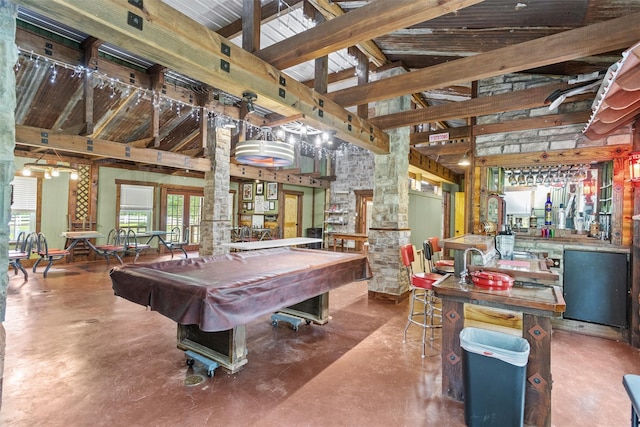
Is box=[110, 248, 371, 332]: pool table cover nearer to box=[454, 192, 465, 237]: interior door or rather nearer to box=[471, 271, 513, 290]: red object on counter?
box=[471, 271, 513, 290]: red object on counter

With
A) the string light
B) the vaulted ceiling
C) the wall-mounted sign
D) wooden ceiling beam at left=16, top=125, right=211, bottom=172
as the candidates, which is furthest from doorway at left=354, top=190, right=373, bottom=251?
the wall-mounted sign

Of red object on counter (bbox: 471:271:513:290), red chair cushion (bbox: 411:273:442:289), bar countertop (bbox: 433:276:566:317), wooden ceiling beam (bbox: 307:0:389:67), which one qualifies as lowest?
red chair cushion (bbox: 411:273:442:289)

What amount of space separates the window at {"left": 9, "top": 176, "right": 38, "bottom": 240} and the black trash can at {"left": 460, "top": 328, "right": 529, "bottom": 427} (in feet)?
32.3

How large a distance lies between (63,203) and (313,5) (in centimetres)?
848

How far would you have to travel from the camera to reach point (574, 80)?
2.99m

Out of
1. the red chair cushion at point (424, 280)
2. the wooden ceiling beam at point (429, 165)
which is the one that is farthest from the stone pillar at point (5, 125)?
the wooden ceiling beam at point (429, 165)

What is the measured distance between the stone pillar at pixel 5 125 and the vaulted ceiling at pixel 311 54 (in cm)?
20

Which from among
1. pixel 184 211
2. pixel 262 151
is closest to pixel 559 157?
pixel 262 151

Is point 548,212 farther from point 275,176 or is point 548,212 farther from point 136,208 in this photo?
point 136,208

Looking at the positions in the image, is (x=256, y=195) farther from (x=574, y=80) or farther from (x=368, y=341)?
(x=574, y=80)

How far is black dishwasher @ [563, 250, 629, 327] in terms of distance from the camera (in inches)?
134

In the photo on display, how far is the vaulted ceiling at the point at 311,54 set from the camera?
197cm

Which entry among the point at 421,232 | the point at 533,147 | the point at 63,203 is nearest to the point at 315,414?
the point at 533,147

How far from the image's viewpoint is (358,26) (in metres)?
2.29
